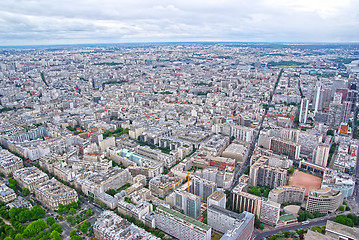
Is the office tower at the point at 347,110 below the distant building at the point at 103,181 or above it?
above

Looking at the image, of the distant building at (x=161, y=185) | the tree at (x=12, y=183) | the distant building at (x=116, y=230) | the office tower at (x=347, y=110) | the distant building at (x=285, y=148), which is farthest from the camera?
the office tower at (x=347, y=110)

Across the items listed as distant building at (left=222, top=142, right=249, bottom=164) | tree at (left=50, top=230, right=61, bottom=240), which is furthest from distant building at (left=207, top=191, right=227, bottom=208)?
tree at (left=50, top=230, right=61, bottom=240)

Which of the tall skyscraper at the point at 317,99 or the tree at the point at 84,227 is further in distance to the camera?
the tall skyscraper at the point at 317,99

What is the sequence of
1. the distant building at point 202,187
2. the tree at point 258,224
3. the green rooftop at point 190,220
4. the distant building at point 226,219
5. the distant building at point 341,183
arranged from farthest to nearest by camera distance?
1. the distant building at point 341,183
2. the distant building at point 202,187
3. the tree at point 258,224
4. the distant building at point 226,219
5. the green rooftop at point 190,220

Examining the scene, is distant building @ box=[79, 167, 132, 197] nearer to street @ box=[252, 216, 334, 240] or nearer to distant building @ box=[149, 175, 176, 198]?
distant building @ box=[149, 175, 176, 198]

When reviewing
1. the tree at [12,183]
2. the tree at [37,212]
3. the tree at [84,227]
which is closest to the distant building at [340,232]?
the tree at [84,227]

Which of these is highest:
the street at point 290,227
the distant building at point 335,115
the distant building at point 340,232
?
the distant building at point 335,115

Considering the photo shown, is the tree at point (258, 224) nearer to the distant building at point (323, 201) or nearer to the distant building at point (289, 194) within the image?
the distant building at point (289, 194)
